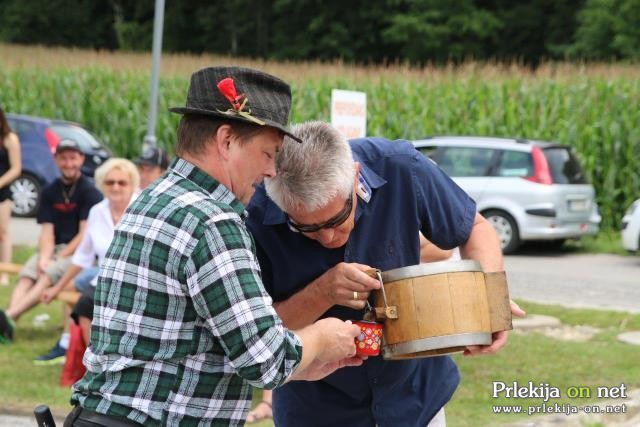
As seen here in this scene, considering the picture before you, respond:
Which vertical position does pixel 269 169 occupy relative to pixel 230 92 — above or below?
below

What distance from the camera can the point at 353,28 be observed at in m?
50.4

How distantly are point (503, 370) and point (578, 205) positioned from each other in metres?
8.47

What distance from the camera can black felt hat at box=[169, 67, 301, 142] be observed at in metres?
2.83

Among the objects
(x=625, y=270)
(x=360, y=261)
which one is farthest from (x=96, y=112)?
(x=360, y=261)

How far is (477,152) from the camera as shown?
16266 millimetres

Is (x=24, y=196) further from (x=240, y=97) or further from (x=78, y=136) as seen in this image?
(x=240, y=97)

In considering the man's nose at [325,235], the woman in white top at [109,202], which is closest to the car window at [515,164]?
the woman in white top at [109,202]

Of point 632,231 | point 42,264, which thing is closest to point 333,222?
point 42,264

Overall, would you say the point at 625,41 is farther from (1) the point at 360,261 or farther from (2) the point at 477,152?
(1) the point at 360,261

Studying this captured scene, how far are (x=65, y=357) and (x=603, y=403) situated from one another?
3.97 metres

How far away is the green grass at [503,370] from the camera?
707cm

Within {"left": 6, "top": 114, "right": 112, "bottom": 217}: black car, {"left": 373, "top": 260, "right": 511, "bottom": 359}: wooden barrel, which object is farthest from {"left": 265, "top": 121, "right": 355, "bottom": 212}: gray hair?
{"left": 6, "top": 114, "right": 112, "bottom": 217}: black car

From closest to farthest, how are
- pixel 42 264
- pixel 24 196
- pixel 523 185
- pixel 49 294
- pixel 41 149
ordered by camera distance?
pixel 49 294
pixel 42 264
pixel 523 185
pixel 41 149
pixel 24 196

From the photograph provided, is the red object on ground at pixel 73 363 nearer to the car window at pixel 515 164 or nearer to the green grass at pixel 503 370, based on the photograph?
the green grass at pixel 503 370
